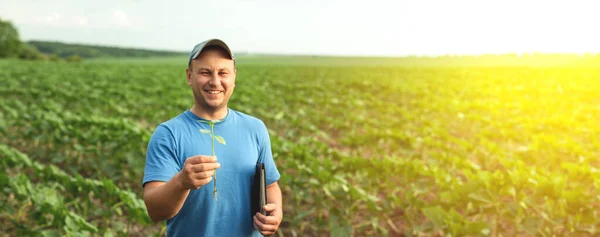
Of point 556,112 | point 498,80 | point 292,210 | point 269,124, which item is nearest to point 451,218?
point 292,210

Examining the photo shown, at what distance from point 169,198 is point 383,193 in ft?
17.0

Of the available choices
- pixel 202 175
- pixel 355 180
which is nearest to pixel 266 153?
pixel 202 175

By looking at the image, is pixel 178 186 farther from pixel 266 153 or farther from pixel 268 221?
pixel 266 153

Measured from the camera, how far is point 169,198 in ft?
5.38

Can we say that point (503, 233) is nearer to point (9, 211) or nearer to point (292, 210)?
point (292, 210)

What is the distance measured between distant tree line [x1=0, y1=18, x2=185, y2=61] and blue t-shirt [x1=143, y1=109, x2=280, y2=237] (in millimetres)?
82130

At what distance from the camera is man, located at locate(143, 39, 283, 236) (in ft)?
5.61

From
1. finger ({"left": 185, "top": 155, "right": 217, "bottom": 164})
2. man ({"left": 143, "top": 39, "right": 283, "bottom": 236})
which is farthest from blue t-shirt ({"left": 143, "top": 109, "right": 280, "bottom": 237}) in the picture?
finger ({"left": 185, "top": 155, "right": 217, "bottom": 164})

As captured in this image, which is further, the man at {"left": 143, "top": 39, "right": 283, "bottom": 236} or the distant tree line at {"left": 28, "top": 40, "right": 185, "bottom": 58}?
the distant tree line at {"left": 28, "top": 40, "right": 185, "bottom": 58}

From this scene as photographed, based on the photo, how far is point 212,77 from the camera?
5.70 feet

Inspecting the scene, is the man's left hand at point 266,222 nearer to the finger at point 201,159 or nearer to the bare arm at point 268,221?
the bare arm at point 268,221

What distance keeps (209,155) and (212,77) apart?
0.27 m

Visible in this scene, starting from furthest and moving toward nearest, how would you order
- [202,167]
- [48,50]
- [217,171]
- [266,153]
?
1. [48,50]
2. [266,153]
3. [217,171]
4. [202,167]

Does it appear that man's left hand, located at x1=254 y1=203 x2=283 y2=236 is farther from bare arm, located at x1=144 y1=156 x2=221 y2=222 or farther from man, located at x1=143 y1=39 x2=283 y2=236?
bare arm, located at x1=144 y1=156 x2=221 y2=222
